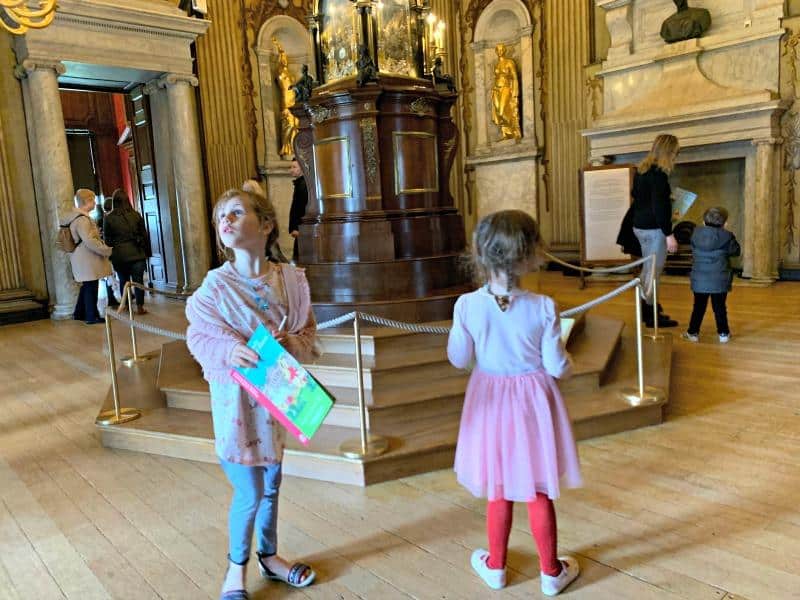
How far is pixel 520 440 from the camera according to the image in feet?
6.82

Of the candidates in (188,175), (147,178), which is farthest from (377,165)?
(147,178)

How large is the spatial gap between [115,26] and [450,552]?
9.03 meters

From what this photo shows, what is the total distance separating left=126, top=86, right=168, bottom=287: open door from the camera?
1037cm

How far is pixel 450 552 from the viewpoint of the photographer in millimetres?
2498

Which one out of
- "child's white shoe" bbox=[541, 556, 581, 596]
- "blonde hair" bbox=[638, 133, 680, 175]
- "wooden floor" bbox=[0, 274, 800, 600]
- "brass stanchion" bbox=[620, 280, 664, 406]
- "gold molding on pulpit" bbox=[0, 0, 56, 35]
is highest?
"gold molding on pulpit" bbox=[0, 0, 56, 35]

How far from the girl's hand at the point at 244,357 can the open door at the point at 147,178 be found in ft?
30.7

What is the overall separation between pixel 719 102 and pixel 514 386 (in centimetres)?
848

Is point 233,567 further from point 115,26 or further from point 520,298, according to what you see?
point 115,26

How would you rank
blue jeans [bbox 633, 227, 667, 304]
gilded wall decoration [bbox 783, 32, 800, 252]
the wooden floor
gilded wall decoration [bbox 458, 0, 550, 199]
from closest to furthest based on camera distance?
the wooden floor < blue jeans [bbox 633, 227, 667, 304] < gilded wall decoration [bbox 783, 32, 800, 252] < gilded wall decoration [bbox 458, 0, 550, 199]

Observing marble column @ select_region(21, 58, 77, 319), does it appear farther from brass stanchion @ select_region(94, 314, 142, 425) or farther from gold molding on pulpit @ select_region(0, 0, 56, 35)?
brass stanchion @ select_region(94, 314, 142, 425)

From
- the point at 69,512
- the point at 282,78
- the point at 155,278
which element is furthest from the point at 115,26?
the point at 69,512

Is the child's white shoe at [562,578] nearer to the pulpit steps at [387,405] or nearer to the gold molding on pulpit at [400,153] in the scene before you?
the pulpit steps at [387,405]

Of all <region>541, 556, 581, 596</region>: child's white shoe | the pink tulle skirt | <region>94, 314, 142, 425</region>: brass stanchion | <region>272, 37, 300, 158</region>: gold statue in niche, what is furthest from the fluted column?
<region>541, 556, 581, 596</region>: child's white shoe

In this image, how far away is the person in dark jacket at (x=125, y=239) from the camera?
838 centimetres
